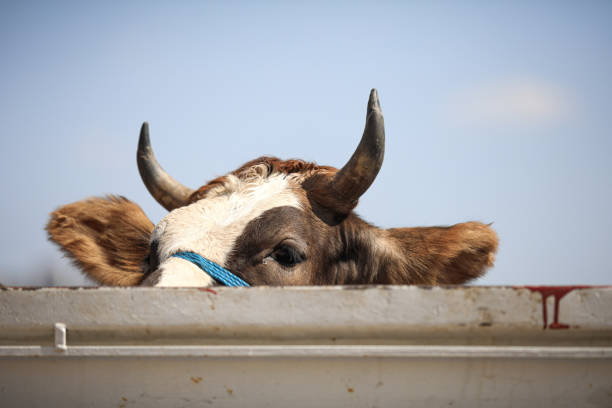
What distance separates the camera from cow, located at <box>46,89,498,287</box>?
3262 millimetres

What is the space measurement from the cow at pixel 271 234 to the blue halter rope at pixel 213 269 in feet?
0.06

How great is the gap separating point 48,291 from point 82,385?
0.34 meters

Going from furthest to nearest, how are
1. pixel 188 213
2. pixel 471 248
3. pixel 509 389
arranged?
1. pixel 471 248
2. pixel 188 213
3. pixel 509 389

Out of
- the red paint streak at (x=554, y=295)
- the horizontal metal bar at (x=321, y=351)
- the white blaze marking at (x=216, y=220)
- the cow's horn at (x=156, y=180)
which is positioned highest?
the cow's horn at (x=156, y=180)

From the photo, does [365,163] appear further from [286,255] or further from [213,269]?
[213,269]

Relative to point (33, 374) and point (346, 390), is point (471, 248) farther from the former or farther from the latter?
point (33, 374)

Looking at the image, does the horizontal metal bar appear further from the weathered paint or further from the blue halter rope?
the blue halter rope

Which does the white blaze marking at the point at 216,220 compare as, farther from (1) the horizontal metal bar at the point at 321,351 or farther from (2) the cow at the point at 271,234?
(1) the horizontal metal bar at the point at 321,351

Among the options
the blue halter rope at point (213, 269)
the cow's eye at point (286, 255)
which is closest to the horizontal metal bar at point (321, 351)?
the blue halter rope at point (213, 269)

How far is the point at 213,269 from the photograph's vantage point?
296 centimetres

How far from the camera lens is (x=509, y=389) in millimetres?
1790

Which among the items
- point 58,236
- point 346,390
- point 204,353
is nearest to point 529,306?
point 346,390

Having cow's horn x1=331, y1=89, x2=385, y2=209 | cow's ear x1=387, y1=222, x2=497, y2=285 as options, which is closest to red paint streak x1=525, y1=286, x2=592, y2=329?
cow's horn x1=331, y1=89, x2=385, y2=209

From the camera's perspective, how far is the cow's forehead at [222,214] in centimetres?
320
